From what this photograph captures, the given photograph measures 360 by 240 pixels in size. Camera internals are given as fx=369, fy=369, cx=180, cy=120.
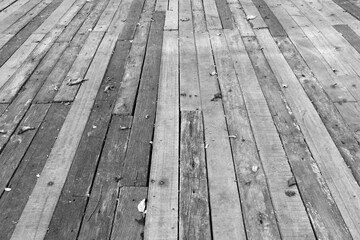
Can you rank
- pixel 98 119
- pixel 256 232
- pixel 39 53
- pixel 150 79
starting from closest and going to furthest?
pixel 256 232, pixel 98 119, pixel 150 79, pixel 39 53

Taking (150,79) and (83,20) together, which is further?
(83,20)

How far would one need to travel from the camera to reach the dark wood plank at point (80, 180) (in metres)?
1.77

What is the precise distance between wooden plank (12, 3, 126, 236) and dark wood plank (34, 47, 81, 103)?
207 mm

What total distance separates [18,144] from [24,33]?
79.1 inches

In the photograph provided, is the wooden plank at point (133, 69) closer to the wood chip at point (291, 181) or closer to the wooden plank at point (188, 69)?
the wooden plank at point (188, 69)

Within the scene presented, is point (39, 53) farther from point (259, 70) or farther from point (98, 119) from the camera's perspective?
point (259, 70)

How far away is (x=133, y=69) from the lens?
3131 millimetres

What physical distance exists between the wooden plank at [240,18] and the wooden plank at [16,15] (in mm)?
2486

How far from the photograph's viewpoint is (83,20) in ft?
13.7

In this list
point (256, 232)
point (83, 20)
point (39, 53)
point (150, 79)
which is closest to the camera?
point (256, 232)

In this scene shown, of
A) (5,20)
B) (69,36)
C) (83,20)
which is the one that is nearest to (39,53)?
(69,36)

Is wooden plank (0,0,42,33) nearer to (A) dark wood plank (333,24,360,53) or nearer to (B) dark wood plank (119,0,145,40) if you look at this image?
(B) dark wood plank (119,0,145,40)

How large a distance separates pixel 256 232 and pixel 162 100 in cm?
127

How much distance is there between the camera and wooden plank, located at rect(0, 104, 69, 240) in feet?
6.01
